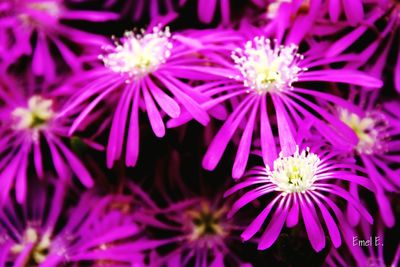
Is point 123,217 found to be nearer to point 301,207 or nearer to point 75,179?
point 75,179

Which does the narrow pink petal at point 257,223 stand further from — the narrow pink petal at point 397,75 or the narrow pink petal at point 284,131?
the narrow pink petal at point 397,75

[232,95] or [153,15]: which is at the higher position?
[153,15]

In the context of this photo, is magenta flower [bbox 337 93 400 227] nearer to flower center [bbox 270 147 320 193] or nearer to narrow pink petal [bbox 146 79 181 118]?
flower center [bbox 270 147 320 193]

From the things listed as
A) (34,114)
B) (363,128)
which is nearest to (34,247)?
(34,114)

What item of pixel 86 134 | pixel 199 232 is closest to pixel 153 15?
pixel 86 134

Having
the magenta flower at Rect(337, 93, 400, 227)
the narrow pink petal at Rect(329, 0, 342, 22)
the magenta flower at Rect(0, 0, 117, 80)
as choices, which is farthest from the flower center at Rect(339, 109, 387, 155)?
the magenta flower at Rect(0, 0, 117, 80)

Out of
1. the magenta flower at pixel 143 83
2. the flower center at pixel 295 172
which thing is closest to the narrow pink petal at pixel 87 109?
the magenta flower at pixel 143 83

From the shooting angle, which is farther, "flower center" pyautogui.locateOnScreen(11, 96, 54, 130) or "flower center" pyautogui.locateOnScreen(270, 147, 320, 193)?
"flower center" pyautogui.locateOnScreen(11, 96, 54, 130)
